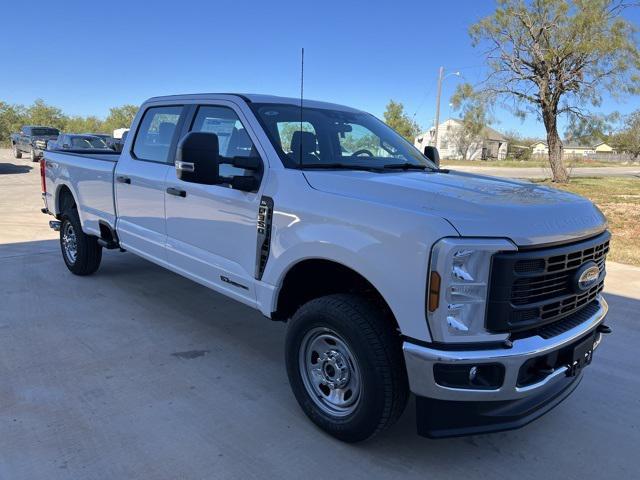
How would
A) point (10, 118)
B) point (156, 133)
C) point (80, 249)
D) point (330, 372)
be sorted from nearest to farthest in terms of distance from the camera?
point (330, 372) → point (156, 133) → point (80, 249) → point (10, 118)

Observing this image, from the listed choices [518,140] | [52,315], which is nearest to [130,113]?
[518,140]

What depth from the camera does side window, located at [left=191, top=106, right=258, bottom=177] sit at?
3.70 meters

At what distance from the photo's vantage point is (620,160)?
282ft

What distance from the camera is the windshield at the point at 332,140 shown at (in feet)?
11.8

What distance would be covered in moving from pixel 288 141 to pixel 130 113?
7877 cm

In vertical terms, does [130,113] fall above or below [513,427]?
above

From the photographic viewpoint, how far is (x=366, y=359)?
8.84ft

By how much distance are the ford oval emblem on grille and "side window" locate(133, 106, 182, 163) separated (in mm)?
3317

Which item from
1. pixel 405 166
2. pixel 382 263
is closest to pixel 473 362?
pixel 382 263

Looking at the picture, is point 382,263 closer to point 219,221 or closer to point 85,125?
point 219,221

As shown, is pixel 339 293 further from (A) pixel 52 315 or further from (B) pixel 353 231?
(A) pixel 52 315

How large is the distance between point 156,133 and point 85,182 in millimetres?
1473

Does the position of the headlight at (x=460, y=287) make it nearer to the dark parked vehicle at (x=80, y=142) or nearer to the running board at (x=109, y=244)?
the running board at (x=109, y=244)

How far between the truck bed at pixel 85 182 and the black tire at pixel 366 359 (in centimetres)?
323
